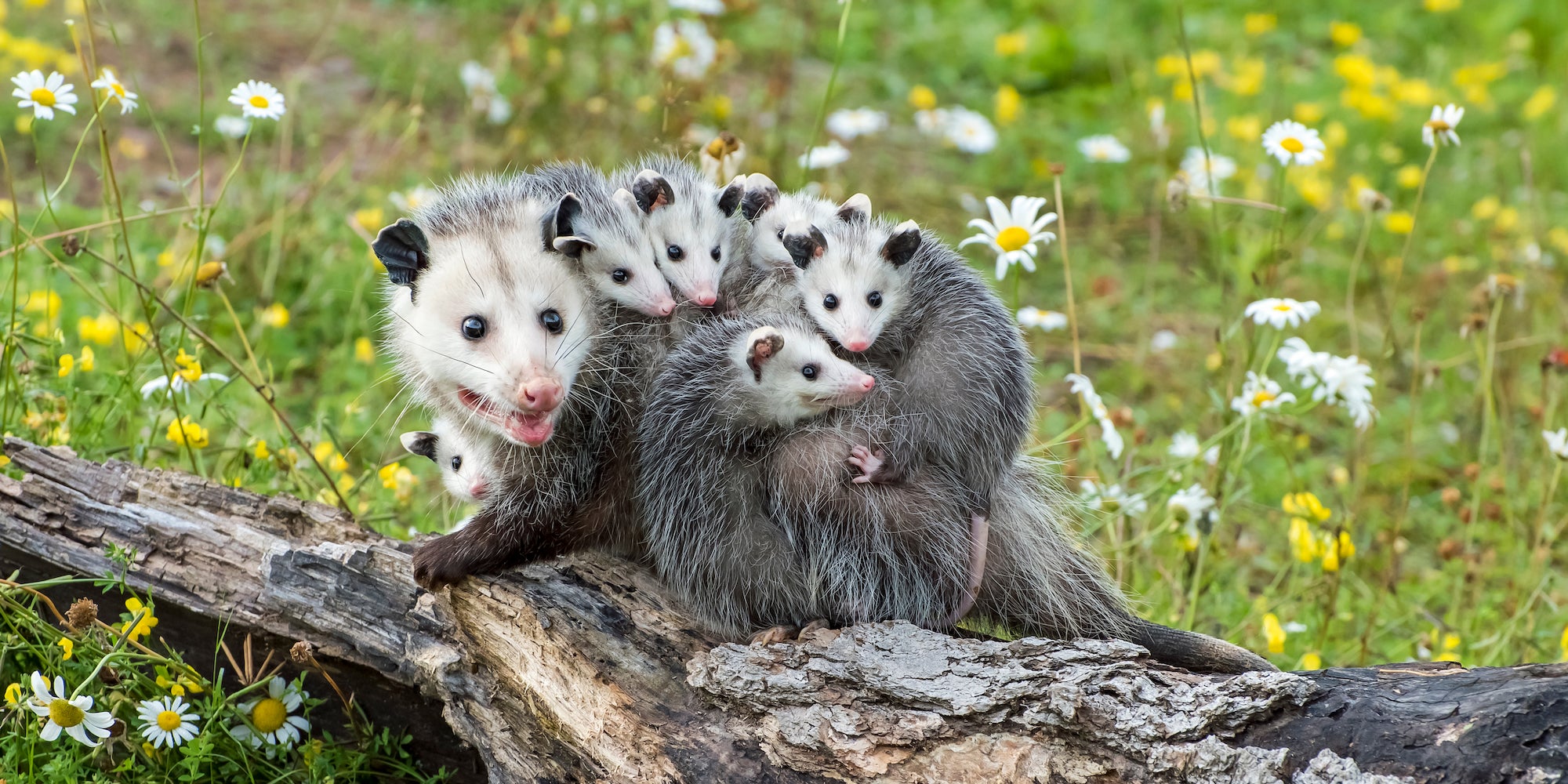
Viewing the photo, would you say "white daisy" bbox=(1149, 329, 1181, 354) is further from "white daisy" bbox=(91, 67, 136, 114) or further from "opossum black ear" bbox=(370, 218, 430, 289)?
"white daisy" bbox=(91, 67, 136, 114)

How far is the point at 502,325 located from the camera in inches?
77.1

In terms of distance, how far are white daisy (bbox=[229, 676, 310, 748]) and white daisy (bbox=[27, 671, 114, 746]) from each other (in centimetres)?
22

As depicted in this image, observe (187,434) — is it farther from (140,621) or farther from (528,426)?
(528,426)

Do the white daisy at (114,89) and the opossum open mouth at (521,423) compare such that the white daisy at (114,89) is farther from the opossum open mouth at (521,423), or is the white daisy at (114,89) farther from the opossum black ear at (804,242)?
the opossum black ear at (804,242)

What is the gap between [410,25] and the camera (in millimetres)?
5629

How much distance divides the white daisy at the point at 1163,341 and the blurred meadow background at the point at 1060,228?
0.02 m

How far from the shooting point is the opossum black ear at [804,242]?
2.05m

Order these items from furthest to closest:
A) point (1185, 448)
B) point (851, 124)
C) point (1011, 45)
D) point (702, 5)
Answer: point (1011, 45) < point (851, 124) < point (702, 5) < point (1185, 448)

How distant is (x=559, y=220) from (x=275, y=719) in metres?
0.90

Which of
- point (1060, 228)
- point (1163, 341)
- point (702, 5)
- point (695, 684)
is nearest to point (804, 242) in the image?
point (695, 684)

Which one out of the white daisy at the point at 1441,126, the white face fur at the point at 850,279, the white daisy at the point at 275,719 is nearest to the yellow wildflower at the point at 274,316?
the white daisy at the point at 275,719

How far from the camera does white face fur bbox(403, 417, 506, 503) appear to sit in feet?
7.17

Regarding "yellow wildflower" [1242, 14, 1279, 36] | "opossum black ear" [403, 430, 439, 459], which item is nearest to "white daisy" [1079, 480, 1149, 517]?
"opossum black ear" [403, 430, 439, 459]

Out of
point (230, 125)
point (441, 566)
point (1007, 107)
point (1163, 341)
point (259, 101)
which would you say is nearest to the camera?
point (441, 566)
